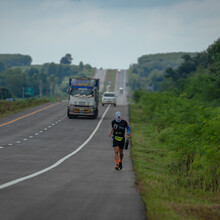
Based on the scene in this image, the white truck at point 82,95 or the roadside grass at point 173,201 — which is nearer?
the roadside grass at point 173,201

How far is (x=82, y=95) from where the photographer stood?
46531mm

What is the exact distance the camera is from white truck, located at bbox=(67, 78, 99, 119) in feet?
153

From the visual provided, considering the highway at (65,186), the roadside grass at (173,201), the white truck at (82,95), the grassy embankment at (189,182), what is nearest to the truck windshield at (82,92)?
the white truck at (82,95)

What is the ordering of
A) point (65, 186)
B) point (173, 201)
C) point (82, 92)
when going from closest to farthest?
point (173, 201)
point (65, 186)
point (82, 92)

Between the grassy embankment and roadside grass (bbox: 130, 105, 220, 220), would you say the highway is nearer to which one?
roadside grass (bbox: 130, 105, 220, 220)

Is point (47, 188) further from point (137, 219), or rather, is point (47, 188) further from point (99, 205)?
point (137, 219)

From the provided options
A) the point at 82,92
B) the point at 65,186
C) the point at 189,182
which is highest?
the point at 82,92

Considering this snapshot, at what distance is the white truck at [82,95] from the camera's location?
46.6 m

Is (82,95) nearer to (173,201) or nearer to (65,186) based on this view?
(65,186)

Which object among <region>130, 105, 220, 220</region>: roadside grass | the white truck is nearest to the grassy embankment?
<region>130, 105, 220, 220</region>: roadside grass

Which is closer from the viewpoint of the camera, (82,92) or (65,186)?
(65,186)

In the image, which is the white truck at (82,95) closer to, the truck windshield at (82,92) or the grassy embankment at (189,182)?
the truck windshield at (82,92)

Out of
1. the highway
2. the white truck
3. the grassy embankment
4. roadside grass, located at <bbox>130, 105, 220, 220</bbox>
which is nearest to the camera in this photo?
the highway

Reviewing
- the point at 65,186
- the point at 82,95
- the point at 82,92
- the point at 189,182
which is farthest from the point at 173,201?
the point at 82,92
